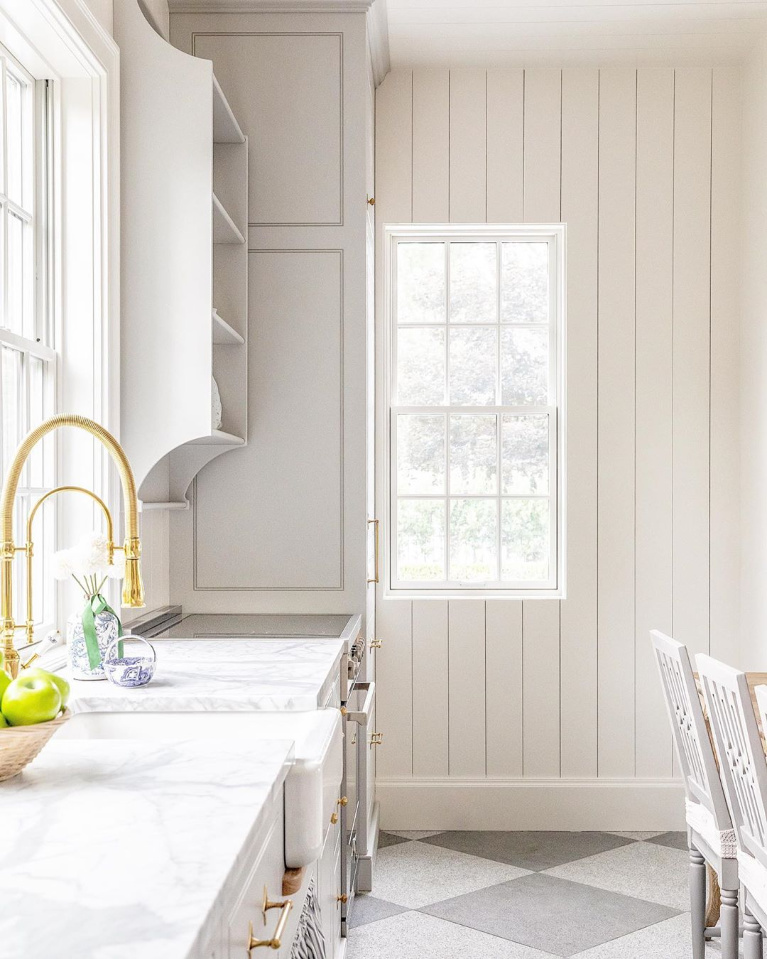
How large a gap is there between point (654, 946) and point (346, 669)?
1.26m

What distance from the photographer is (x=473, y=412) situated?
3600 mm

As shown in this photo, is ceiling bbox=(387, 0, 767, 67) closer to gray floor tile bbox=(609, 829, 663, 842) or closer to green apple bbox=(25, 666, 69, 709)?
green apple bbox=(25, 666, 69, 709)

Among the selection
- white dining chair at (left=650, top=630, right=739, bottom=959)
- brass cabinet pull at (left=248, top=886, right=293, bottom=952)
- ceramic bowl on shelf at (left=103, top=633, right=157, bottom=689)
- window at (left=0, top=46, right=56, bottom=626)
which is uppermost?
window at (left=0, top=46, right=56, bottom=626)

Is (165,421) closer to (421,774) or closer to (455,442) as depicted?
(455,442)

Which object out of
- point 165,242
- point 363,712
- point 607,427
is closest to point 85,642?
point 363,712

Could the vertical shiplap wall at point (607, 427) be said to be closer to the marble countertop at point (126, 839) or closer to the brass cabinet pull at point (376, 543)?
the brass cabinet pull at point (376, 543)

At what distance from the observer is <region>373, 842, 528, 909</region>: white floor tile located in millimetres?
2865

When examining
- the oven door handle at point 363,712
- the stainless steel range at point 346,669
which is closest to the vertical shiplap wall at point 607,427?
the stainless steel range at point 346,669

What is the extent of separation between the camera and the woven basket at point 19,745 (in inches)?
42.6

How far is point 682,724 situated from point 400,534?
1531mm

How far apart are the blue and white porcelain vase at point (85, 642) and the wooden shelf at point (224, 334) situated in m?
0.98

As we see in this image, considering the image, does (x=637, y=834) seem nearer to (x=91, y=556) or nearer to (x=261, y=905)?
(x=91, y=556)

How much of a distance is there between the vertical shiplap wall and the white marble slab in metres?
1.39

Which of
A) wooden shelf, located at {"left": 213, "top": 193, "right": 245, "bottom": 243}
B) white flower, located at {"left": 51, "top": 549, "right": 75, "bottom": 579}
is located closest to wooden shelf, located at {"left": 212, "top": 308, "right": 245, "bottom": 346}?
wooden shelf, located at {"left": 213, "top": 193, "right": 245, "bottom": 243}
